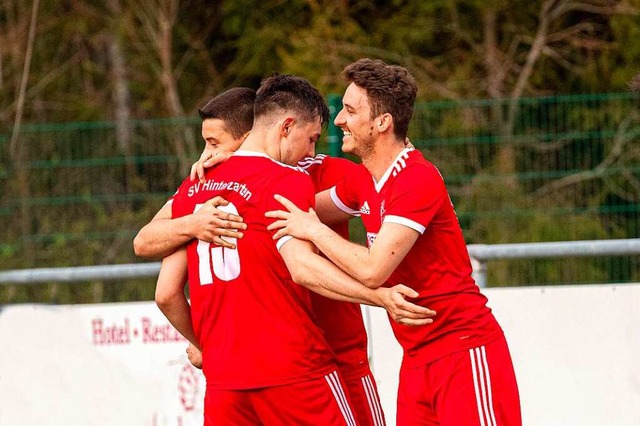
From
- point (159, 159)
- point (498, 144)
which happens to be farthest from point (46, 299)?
point (498, 144)

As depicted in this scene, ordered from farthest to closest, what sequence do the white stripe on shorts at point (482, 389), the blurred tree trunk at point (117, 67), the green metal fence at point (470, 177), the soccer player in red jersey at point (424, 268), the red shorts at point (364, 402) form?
1. the blurred tree trunk at point (117, 67)
2. the green metal fence at point (470, 177)
3. the red shorts at point (364, 402)
4. the white stripe on shorts at point (482, 389)
5. the soccer player in red jersey at point (424, 268)

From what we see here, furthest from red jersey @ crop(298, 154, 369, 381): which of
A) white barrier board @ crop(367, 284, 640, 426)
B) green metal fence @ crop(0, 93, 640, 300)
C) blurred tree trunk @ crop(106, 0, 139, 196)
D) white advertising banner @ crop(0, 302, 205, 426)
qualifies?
blurred tree trunk @ crop(106, 0, 139, 196)

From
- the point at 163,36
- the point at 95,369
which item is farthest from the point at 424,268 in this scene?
the point at 163,36

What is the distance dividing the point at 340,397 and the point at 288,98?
1.26 metres

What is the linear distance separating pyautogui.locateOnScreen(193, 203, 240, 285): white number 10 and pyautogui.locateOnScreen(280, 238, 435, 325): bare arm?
0.20 meters

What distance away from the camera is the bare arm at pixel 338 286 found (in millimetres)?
4355

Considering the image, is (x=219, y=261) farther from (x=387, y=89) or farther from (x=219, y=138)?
(x=387, y=89)

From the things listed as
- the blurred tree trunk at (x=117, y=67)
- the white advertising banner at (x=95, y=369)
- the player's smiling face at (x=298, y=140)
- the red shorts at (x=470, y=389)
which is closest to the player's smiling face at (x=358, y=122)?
the player's smiling face at (x=298, y=140)

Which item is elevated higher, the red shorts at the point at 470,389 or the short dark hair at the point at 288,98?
the short dark hair at the point at 288,98

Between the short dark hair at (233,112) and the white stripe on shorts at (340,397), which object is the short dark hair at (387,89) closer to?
the short dark hair at (233,112)

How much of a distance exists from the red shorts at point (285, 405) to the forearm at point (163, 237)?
2.08ft

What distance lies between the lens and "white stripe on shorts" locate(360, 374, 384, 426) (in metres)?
5.00

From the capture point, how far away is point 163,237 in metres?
4.70

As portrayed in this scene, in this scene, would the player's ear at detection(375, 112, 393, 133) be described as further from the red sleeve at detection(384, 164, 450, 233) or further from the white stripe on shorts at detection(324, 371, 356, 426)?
the white stripe on shorts at detection(324, 371, 356, 426)
